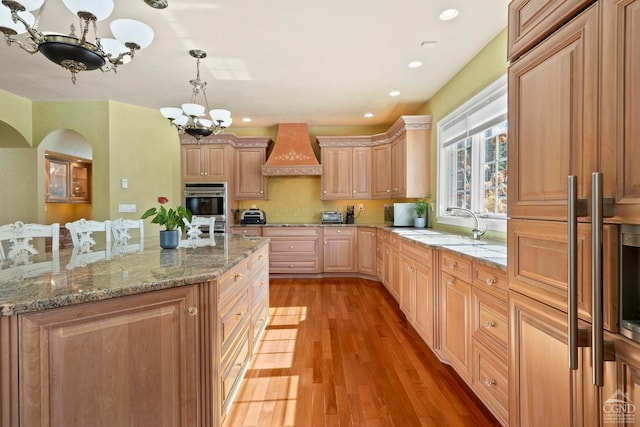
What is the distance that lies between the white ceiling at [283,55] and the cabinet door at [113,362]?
2216mm

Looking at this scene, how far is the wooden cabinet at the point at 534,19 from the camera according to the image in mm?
879

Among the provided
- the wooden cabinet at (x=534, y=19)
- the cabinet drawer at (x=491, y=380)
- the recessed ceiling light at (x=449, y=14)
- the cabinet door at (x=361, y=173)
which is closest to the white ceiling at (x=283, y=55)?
the recessed ceiling light at (x=449, y=14)

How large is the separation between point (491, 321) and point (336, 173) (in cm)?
378

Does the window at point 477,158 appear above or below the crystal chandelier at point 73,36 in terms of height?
below

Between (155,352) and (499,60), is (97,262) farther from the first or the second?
(499,60)

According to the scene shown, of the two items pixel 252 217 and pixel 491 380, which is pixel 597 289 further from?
pixel 252 217

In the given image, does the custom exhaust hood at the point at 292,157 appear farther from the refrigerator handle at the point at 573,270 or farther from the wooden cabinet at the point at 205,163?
the refrigerator handle at the point at 573,270

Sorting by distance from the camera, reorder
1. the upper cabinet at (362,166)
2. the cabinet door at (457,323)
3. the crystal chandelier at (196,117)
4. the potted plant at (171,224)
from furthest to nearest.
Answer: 1. the upper cabinet at (362,166)
2. the crystal chandelier at (196,117)
3. the potted plant at (171,224)
4. the cabinet door at (457,323)

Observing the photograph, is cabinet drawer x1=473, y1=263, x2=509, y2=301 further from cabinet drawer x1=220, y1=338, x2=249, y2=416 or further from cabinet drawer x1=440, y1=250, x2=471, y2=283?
cabinet drawer x1=220, y1=338, x2=249, y2=416

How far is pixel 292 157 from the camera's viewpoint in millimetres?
4977

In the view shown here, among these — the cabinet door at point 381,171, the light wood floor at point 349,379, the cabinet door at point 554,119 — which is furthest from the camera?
the cabinet door at point 381,171

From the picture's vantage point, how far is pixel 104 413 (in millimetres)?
1107

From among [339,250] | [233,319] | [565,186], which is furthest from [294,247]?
[565,186]

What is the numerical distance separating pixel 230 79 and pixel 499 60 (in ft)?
9.07
